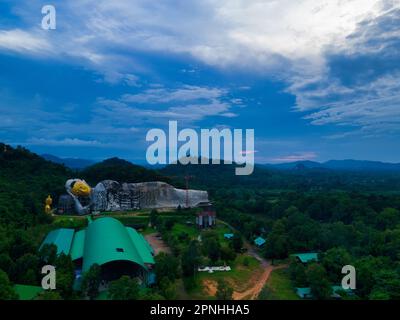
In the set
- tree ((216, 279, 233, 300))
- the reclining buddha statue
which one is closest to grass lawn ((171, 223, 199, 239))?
the reclining buddha statue

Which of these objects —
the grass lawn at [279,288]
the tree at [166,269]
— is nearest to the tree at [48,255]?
the tree at [166,269]

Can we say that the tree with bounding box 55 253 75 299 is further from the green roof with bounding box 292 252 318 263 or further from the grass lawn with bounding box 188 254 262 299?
the green roof with bounding box 292 252 318 263

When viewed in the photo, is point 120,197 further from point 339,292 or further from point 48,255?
point 339,292

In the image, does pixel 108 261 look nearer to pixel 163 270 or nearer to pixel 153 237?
pixel 163 270

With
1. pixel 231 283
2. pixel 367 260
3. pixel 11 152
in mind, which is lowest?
pixel 231 283

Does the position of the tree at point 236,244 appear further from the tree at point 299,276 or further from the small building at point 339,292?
the small building at point 339,292
